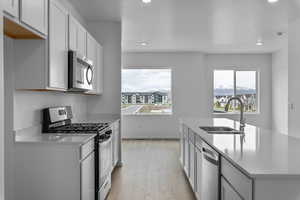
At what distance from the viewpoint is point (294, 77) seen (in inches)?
184

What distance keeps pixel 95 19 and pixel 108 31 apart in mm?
305

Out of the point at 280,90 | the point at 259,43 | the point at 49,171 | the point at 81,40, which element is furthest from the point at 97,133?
the point at 280,90

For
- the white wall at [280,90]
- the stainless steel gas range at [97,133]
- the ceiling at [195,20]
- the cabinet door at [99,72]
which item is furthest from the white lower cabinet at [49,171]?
the white wall at [280,90]

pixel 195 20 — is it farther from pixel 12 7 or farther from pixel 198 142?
pixel 12 7

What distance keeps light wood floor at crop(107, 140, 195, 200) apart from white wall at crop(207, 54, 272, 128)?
10.9ft

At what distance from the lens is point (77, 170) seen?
7.25 ft

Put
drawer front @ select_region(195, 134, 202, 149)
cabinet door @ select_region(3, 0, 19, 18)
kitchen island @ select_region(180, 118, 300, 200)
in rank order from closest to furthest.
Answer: kitchen island @ select_region(180, 118, 300, 200) < cabinet door @ select_region(3, 0, 19, 18) < drawer front @ select_region(195, 134, 202, 149)

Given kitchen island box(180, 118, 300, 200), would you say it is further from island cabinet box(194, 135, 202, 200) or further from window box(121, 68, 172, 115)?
window box(121, 68, 172, 115)

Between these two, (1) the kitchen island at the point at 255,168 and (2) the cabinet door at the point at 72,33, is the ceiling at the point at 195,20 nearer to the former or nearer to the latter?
(2) the cabinet door at the point at 72,33

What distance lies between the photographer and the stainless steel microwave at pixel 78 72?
293 cm

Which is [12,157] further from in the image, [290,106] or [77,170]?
[290,106]

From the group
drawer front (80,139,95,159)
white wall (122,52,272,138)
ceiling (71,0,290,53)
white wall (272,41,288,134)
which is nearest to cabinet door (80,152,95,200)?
drawer front (80,139,95,159)

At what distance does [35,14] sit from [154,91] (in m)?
6.08

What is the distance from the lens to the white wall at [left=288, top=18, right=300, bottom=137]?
14.9ft
